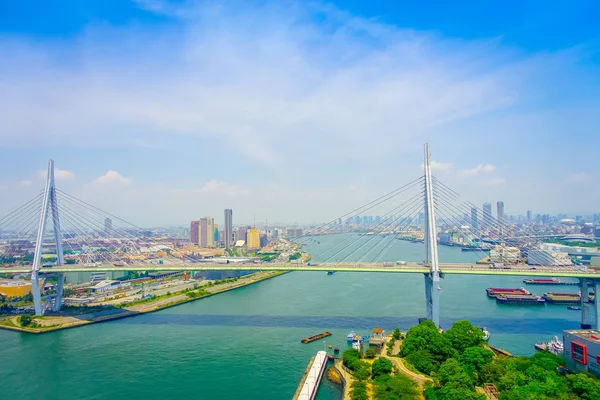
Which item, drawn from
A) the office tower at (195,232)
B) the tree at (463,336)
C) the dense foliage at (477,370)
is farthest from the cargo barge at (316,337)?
the office tower at (195,232)

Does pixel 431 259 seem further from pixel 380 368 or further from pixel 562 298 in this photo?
pixel 562 298

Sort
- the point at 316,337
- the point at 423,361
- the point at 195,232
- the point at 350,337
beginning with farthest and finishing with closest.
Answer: the point at 195,232 < the point at 316,337 < the point at 350,337 < the point at 423,361

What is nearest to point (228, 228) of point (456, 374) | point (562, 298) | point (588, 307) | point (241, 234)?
point (241, 234)

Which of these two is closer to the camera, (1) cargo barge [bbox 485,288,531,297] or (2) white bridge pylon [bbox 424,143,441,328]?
(2) white bridge pylon [bbox 424,143,441,328]

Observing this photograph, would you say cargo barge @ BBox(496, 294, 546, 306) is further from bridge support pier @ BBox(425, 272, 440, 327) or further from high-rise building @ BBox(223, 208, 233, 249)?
high-rise building @ BBox(223, 208, 233, 249)

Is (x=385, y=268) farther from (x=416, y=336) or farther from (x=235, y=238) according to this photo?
(x=235, y=238)

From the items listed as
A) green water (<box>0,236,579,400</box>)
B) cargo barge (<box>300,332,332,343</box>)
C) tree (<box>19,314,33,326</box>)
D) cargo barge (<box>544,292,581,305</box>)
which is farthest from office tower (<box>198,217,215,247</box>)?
cargo barge (<box>300,332,332,343</box>)
